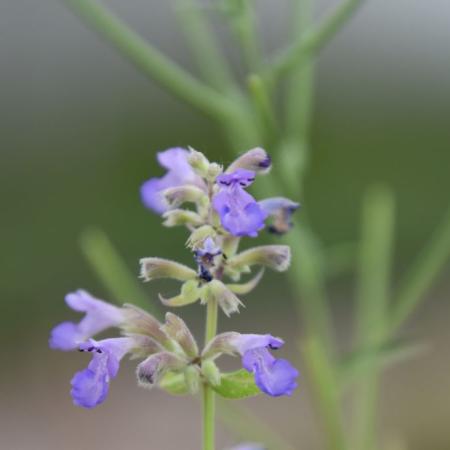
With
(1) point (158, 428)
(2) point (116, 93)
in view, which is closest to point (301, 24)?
(1) point (158, 428)

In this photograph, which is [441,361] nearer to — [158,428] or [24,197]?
[158,428]

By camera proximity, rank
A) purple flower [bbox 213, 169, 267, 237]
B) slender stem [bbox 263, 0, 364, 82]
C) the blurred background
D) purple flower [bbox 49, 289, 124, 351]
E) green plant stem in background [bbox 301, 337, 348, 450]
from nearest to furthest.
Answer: purple flower [bbox 213, 169, 267, 237] → purple flower [bbox 49, 289, 124, 351] → green plant stem in background [bbox 301, 337, 348, 450] → slender stem [bbox 263, 0, 364, 82] → the blurred background

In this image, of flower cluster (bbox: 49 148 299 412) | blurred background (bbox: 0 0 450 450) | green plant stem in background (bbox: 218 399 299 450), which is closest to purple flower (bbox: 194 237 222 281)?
flower cluster (bbox: 49 148 299 412)

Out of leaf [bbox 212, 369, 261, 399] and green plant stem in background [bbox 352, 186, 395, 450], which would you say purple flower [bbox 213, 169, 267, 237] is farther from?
green plant stem in background [bbox 352, 186, 395, 450]

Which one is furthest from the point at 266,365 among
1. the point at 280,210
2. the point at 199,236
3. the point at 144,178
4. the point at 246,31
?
the point at 144,178

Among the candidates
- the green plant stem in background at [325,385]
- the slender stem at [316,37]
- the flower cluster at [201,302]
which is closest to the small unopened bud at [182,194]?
the flower cluster at [201,302]
